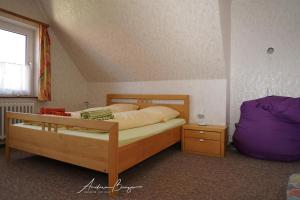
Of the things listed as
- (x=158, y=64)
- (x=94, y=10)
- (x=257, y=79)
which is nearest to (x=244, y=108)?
(x=257, y=79)

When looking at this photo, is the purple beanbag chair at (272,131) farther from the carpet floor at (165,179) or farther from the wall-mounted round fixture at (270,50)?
the wall-mounted round fixture at (270,50)

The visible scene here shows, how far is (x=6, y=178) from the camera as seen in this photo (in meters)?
1.96

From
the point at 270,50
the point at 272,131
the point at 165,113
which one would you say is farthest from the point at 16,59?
the point at 270,50

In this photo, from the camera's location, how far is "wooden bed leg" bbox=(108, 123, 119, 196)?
162 centimetres

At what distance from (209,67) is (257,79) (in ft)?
2.65

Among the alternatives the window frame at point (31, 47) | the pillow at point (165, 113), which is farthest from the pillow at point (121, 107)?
the window frame at point (31, 47)

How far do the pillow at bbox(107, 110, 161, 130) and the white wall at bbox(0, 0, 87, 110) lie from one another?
1.81 meters

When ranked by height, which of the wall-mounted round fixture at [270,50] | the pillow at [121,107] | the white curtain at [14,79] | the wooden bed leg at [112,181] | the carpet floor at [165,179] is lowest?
the carpet floor at [165,179]

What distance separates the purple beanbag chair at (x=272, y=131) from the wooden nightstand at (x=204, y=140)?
277 mm

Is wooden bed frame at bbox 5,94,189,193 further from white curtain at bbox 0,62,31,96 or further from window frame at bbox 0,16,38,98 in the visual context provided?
window frame at bbox 0,16,38,98

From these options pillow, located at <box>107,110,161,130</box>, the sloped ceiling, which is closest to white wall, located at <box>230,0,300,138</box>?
the sloped ceiling

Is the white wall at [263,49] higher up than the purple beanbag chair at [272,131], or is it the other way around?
the white wall at [263,49]

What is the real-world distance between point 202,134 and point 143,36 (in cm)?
170

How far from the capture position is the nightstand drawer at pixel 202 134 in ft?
9.29
